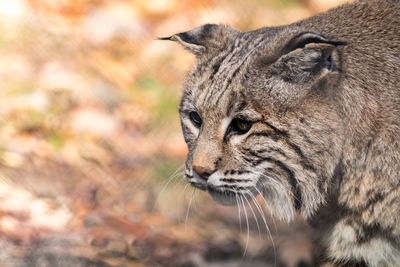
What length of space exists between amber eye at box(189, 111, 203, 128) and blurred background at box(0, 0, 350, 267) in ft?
1.84

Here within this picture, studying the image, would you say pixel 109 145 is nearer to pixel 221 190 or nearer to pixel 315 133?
pixel 221 190

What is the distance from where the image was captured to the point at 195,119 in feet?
14.4

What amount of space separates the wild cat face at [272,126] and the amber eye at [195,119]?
13 centimetres

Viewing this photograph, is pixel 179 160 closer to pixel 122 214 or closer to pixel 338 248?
pixel 122 214

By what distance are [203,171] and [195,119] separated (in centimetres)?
46

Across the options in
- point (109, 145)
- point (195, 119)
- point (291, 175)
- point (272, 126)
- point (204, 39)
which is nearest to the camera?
point (272, 126)

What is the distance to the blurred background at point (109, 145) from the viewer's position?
548cm

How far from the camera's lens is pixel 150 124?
756cm

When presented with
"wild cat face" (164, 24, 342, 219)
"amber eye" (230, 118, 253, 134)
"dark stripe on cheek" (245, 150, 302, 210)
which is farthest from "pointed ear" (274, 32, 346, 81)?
"dark stripe on cheek" (245, 150, 302, 210)

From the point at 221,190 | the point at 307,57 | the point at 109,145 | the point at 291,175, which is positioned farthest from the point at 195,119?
the point at 109,145

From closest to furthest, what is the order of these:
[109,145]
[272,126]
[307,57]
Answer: [307,57] → [272,126] → [109,145]

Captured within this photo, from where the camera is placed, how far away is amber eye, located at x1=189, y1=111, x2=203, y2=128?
4344mm

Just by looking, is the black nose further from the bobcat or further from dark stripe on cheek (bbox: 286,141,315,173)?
dark stripe on cheek (bbox: 286,141,315,173)

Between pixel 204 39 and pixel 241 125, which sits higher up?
pixel 204 39
